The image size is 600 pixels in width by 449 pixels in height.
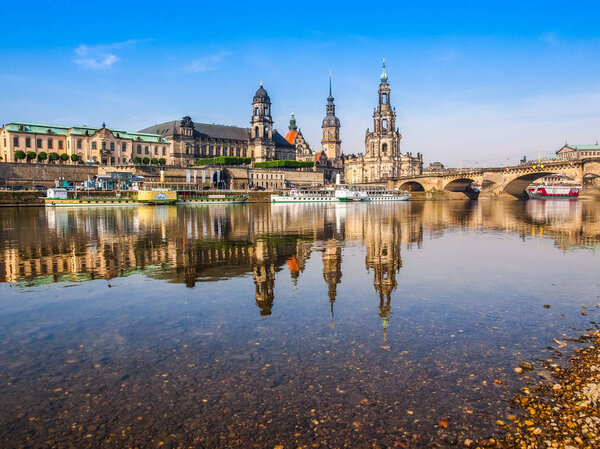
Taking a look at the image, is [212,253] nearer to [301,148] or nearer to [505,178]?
[505,178]

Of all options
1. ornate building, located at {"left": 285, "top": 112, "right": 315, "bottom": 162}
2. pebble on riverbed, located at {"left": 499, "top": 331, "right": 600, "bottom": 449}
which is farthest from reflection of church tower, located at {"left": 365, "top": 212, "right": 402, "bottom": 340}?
ornate building, located at {"left": 285, "top": 112, "right": 315, "bottom": 162}

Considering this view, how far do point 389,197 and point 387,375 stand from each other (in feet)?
289

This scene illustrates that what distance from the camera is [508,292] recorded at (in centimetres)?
1122

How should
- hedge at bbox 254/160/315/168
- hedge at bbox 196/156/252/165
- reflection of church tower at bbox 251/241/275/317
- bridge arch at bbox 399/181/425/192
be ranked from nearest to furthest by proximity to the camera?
reflection of church tower at bbox 251/241/275/317 < hedge at bbox 196/156/252/165 < bridge arch at bbox 399/181/425/192 < hedge at bbox 254/160/315/168

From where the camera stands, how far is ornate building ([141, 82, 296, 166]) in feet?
376

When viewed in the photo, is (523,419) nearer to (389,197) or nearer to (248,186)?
(389,197)

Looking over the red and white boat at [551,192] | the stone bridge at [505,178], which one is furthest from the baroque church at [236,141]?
the red and white boat at [551,192]

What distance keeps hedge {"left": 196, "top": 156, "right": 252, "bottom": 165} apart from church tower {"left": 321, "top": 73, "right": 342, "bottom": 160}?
50376 mm

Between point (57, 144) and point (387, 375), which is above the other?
point (57, 144)

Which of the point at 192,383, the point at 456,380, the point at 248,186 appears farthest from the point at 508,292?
the point at 248,186

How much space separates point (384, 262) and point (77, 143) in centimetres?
9542

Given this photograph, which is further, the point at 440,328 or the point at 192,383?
the point at 440,328

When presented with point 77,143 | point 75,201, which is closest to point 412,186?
point 77,143

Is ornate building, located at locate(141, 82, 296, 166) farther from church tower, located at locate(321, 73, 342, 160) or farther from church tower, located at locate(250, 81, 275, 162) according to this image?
church tower, located at locate(321, 73, 342, 160)
